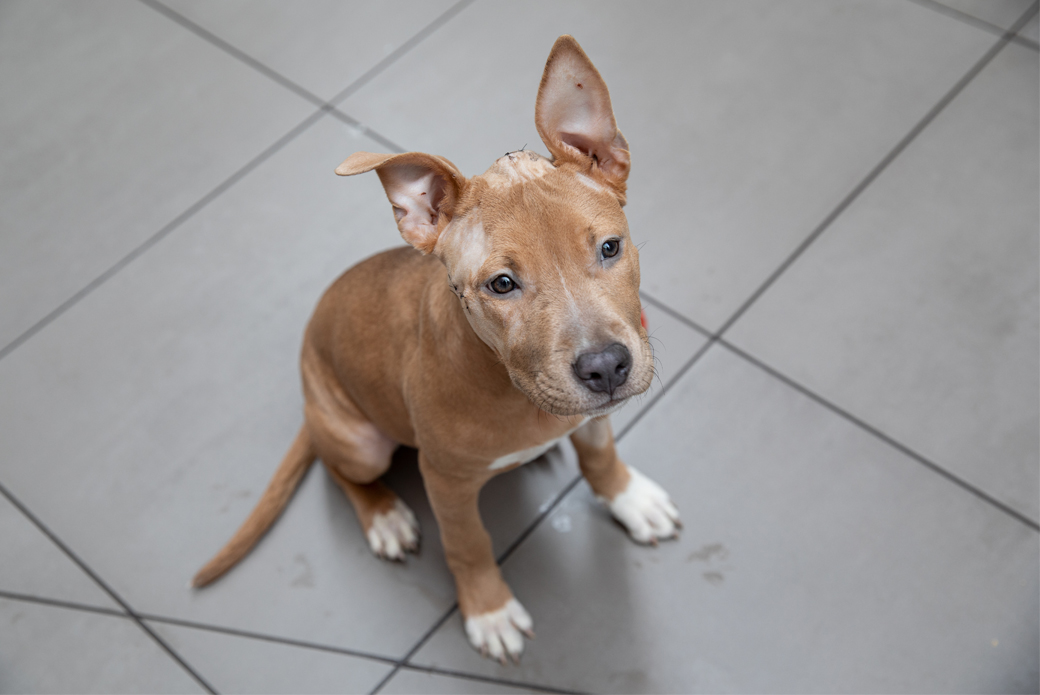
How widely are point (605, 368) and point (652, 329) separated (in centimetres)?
137

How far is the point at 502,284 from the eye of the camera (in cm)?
151

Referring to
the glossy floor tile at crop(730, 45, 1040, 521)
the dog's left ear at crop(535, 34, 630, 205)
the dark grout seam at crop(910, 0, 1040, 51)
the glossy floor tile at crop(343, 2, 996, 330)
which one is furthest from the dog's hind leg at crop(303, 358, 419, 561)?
the dark grout seam at crop(910, 0, 1040, 51)

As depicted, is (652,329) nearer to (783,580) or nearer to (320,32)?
(783,580)

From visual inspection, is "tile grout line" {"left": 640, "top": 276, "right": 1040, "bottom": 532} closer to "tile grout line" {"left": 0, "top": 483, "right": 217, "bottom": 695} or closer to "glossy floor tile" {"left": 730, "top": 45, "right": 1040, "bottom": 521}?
"glossy floor tile" {"left": 730, "top": 45, "right": 1040, "bottom": 521}

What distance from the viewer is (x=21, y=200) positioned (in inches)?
135

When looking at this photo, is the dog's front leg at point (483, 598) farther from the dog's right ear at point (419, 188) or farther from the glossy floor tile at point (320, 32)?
the glossy floor tile at point (320, 32)

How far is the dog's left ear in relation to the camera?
153 centimetres

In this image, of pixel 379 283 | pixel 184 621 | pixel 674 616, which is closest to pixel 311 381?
pixel 379 283

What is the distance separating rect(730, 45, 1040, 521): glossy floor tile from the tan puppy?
80cm

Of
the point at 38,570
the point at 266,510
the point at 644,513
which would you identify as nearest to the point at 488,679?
the point at 644,513

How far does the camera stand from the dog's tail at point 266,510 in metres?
2.41

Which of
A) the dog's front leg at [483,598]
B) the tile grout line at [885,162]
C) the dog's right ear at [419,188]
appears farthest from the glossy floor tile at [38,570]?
the tile grout line at [885,162]

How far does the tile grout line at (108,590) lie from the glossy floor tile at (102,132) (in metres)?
0.73

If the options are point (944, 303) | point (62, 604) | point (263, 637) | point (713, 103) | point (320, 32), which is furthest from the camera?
point (320, 32)
